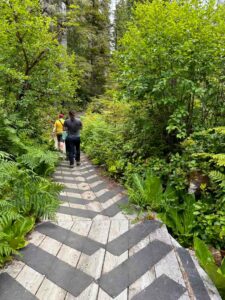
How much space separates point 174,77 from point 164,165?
1585mm

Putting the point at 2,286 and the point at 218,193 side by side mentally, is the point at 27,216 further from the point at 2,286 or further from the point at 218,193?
the point at 218,193

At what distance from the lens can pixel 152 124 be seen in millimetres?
4914

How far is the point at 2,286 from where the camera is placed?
7.25ft

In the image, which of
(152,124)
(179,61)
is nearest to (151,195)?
(152,124)

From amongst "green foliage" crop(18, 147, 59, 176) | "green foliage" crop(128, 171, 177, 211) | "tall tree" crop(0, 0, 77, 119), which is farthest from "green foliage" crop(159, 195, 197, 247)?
"tall tree" crop(0, 0, 77, 119)

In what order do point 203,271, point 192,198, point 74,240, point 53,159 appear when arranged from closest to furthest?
1. point 203,271
2. point 74,240
3. point 192,198
4. point 53,159

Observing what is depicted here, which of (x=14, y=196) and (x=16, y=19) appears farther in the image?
(x=16, y=19)

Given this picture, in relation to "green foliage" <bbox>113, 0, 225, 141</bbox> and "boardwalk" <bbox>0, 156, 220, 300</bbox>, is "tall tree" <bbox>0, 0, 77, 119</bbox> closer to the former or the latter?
"green foliage" <bbox>113, 0, 225, 141</bbox>

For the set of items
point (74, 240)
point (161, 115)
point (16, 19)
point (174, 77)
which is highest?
point (16, 19)

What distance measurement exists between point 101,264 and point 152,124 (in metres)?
3.06

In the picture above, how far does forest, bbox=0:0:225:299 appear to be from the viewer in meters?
3.22

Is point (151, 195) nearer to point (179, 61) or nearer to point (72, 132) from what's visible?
point (179, 61)

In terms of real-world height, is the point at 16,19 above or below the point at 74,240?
above

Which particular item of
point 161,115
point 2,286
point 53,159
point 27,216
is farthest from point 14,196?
point 161,115
